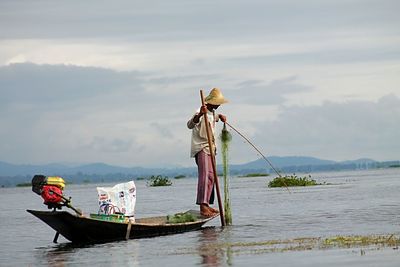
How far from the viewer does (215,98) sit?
22516 mm

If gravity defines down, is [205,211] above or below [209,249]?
above

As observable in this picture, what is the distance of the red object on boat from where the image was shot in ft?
63.4

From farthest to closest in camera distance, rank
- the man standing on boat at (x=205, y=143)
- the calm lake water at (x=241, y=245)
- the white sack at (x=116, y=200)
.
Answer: the man standing on boat at (x=205, y=143) < the white sack at (x=116, y=200) < the calm lake water at (x=241, y=245)

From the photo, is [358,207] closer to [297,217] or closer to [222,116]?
[297,217]

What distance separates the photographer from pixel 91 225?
19.8 metres

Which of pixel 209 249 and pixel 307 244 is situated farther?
pixel 209 249

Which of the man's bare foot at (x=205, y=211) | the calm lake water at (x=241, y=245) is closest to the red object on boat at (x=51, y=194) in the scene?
the calm lake water at (x=241, y=245)

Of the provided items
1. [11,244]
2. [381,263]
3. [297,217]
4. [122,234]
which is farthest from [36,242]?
[381,263]

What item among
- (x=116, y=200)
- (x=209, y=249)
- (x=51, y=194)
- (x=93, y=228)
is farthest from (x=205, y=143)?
(x=209, y=249)

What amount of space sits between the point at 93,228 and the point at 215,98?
4.30 meters

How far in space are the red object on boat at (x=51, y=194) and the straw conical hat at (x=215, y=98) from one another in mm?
4483

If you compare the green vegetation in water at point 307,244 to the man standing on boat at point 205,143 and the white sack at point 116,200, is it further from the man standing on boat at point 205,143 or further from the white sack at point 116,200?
the man standing on boat at point 205,143

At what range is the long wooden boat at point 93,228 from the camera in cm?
1936

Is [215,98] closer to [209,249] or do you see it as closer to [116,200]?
[116,200]
